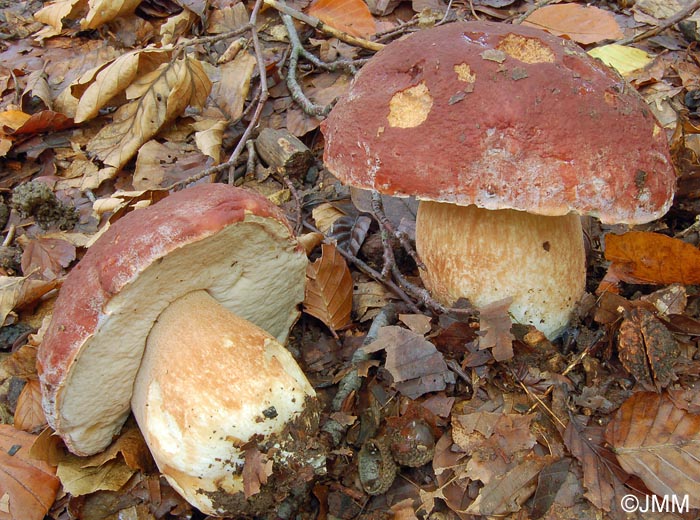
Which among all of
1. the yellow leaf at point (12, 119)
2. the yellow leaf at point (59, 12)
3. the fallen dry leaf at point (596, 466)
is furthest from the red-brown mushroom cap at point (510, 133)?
the yellow leaf at point (59, 12)

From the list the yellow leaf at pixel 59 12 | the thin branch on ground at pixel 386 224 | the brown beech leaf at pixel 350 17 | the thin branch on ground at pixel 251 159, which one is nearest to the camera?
the thin branch on ground at pixel 386 224

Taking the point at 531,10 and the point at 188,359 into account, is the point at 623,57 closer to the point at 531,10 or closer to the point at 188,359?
the point at 531,10

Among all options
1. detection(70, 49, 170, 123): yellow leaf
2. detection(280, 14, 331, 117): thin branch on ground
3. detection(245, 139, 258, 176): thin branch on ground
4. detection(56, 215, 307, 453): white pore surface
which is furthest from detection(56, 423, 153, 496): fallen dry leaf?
detection(70, 49, 170, 123): yellow leaf

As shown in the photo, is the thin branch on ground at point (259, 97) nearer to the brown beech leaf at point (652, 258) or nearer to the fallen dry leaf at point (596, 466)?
the brown beech leaf at point (652, 258)

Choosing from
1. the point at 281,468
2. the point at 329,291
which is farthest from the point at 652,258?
the point at 281,468

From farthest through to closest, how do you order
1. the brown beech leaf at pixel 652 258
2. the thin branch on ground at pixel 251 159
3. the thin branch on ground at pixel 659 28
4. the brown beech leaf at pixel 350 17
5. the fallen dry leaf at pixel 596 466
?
the brown beech leaf at pixel 350 17
the thin branch on ground at pixel 659 28
the thin branch on ground at pixel 251 159
the brown beech leaf at pixel 652 258
the fallen dry leaf at pixel 596 466

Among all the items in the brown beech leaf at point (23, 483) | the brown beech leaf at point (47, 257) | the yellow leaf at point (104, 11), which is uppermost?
the yellow leaf at point (104, 11)

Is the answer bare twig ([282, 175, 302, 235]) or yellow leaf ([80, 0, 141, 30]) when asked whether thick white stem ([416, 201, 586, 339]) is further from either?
yellow leaf ([80, 0, 141, 30])
